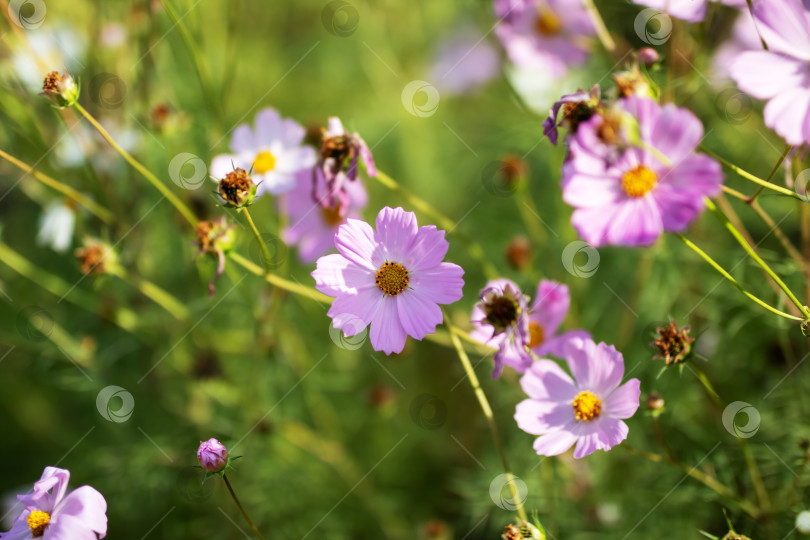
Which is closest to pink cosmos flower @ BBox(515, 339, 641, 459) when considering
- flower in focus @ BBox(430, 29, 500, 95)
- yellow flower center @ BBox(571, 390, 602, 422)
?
yellow flower center @ BBox(571, 390, 602, 422)

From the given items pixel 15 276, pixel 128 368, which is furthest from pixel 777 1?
pixel 15 276

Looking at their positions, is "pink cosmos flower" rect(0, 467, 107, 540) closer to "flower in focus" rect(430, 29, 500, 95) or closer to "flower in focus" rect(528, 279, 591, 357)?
"flower in focus" rect(528, 279, 591, 357)

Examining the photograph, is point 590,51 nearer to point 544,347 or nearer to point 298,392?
point 544,347

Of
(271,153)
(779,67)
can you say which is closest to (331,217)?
(271,153)

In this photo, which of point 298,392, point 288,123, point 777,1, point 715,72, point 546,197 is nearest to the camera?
point 777,1

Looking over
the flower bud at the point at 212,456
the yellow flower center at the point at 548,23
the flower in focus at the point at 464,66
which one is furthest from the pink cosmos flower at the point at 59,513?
the flower in focus at the point at 464,66

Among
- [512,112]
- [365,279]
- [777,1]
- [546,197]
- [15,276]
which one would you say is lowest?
[15,276]

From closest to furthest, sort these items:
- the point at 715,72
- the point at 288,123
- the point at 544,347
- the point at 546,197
Answer: the point at 544,347 → the point at 288,123 → the point at 715,72 → the point at 546,197

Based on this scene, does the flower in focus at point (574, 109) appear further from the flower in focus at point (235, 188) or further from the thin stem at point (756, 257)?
the flower in focus at point (235, 188)
